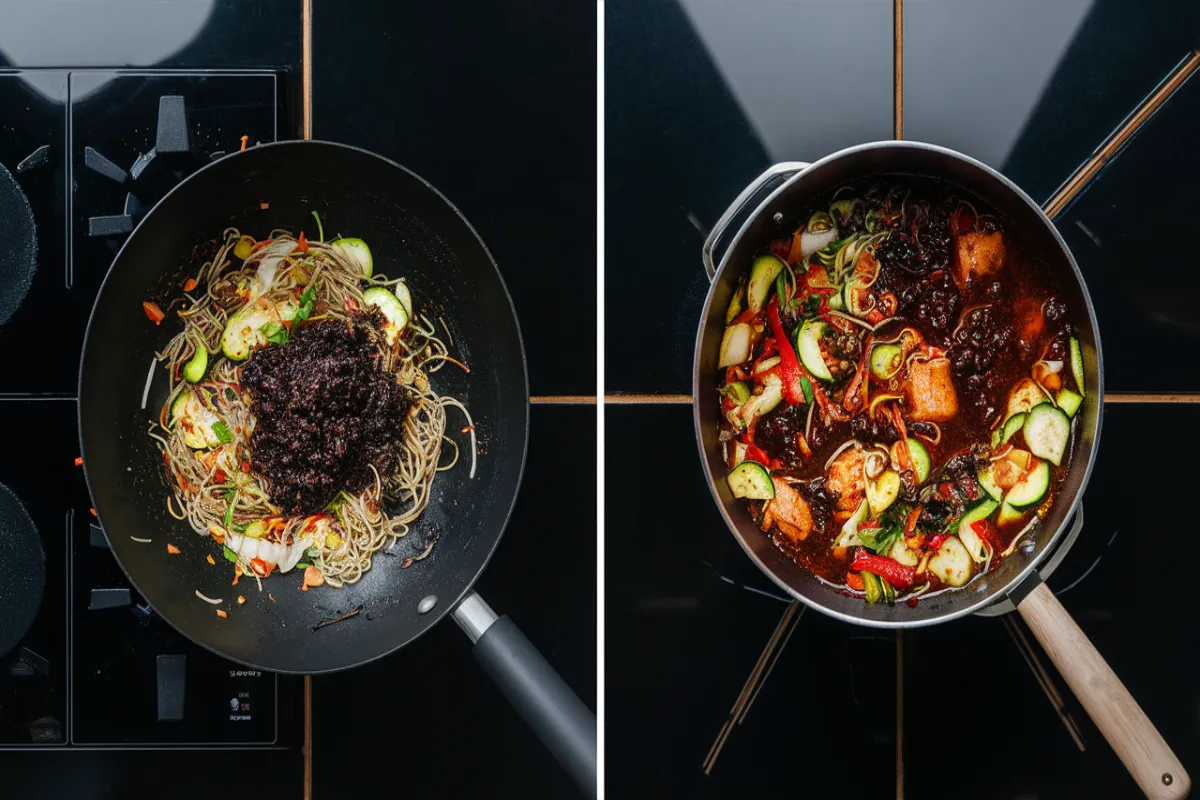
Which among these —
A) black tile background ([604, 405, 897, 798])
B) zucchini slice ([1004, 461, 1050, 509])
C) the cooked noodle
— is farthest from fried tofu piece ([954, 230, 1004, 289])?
the cooked noodle

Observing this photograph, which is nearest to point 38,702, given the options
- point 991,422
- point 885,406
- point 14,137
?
point 14,137

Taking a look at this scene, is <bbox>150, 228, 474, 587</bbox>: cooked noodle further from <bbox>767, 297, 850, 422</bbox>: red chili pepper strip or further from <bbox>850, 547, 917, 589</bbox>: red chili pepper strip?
<bbox>850, 547, 917, 589</bbox>: red chili pepper strip

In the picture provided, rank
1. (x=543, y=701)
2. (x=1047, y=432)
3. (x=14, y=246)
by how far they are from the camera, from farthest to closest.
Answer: (x=14, y=246)
(x=1047, y=432)
(x=543, y=701)

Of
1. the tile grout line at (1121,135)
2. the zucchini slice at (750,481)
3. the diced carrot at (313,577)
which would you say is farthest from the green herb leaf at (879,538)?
the diced carrot at (313,577)

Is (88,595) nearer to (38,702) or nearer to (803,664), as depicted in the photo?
(38,702)

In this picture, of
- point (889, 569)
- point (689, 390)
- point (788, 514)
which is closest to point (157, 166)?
point (689, 390)

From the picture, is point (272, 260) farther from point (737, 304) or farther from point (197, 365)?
point (737, 304)
